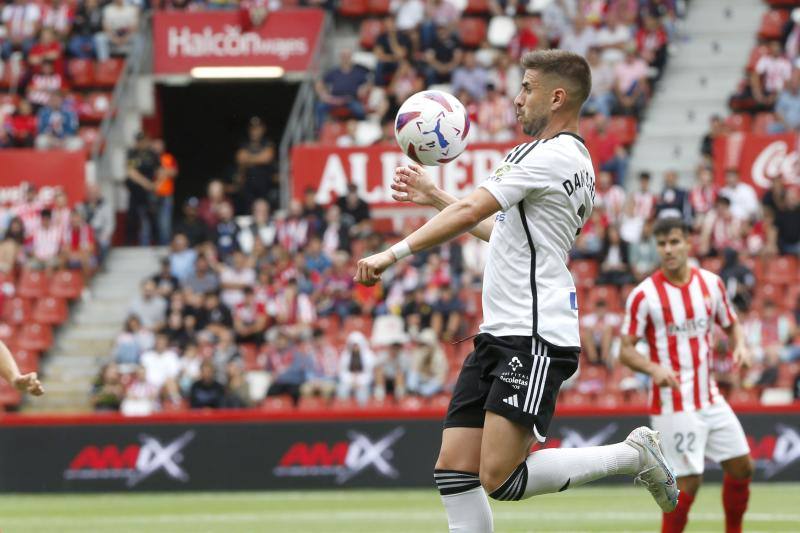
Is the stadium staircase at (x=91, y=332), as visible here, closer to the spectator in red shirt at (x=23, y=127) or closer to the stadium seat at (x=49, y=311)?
the stadium seat at (x=49, y=311)

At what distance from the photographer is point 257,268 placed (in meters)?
19.8

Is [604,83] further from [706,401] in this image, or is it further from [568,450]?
[568,450]

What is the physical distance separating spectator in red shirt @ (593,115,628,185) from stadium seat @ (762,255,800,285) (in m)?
2.65

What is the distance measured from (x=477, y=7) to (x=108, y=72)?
5.98 metres

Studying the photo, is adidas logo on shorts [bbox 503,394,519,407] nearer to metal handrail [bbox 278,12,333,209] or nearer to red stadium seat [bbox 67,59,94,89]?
metal handrail [bbox 278,12,333,209]

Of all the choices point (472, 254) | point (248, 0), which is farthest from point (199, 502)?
point (248, 0)

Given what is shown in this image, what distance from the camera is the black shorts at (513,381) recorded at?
639 cm

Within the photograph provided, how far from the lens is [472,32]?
22422 mm

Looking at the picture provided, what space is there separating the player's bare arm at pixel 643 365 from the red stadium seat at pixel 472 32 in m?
13.8

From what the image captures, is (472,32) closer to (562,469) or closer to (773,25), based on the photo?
(773,25)

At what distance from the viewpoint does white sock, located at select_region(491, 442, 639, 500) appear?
646 centimetres

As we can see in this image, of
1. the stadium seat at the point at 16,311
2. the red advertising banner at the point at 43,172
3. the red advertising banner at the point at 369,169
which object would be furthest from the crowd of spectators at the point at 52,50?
the red advertising banner at the point at 369,169

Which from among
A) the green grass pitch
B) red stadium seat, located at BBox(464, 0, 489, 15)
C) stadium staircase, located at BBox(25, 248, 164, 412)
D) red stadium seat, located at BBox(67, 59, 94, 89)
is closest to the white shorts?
the green grass pitch

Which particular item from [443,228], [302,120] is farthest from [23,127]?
[443,228]
